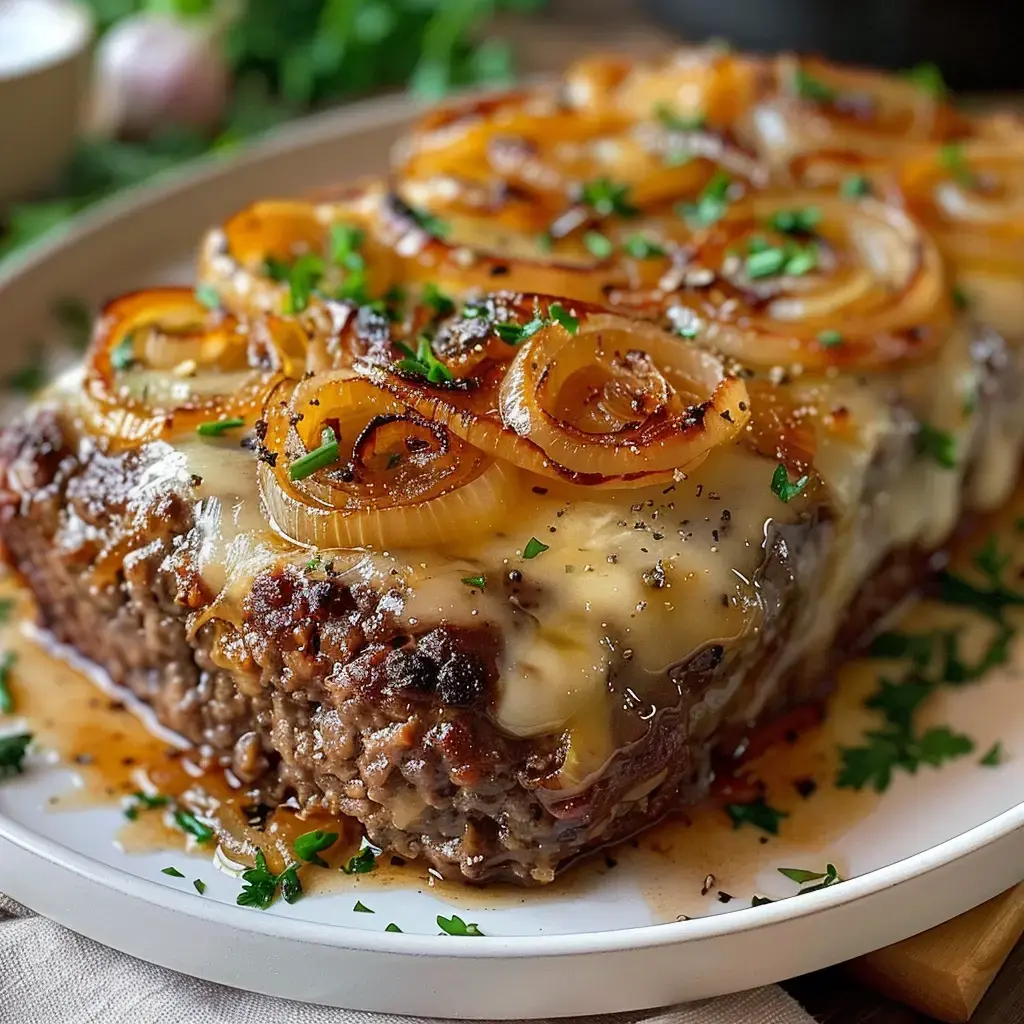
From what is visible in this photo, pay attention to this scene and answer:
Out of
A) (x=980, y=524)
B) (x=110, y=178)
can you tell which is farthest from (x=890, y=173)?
(x=110, y=178)

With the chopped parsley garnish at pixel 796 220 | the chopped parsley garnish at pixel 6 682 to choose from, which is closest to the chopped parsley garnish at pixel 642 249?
the chopped parsley garnish at pixel 796 220

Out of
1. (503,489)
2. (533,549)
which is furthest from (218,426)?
(533,549)

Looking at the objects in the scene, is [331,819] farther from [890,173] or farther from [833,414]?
[890,173]

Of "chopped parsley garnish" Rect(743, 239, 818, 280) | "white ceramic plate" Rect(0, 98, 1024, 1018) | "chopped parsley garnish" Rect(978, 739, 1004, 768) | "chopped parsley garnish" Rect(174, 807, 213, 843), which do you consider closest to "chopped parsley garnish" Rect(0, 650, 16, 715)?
"white ceramic plate" Rect(0, 98, 1024, 1018)

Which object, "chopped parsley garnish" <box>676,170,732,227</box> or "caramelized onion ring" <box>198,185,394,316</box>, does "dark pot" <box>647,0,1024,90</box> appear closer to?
"chopped parsley garnish" <box>676,170,732,227</box>

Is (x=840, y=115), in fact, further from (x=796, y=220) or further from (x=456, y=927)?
(x=456, y=927)
